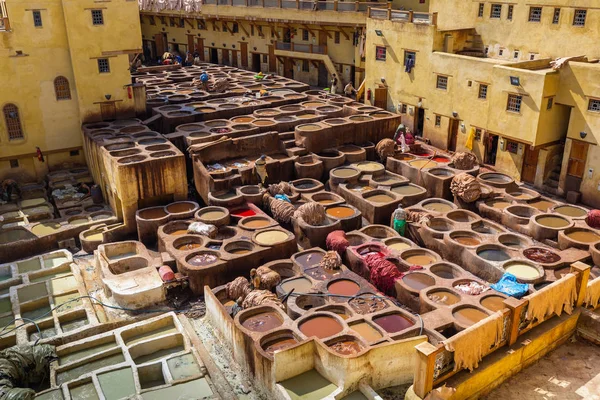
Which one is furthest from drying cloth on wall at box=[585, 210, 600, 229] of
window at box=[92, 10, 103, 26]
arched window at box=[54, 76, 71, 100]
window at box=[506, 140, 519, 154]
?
arched window at box=[54, 76, 71, 100]

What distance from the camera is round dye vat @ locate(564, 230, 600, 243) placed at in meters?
21.2

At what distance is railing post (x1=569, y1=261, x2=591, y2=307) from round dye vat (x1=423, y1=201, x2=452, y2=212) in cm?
728

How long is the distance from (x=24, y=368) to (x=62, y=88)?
1599 cm

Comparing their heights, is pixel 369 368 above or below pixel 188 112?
below

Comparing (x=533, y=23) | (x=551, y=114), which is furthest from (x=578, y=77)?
(x=533, y=23)

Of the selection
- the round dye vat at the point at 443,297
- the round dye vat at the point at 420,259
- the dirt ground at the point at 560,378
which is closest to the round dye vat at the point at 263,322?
the round dye vat at the point at 443,297

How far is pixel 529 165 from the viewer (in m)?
27.2

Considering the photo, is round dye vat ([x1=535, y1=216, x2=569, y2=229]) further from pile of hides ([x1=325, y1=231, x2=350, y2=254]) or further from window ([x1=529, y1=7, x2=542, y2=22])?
window ([x1=529, y1=7, x2=542, y2=22])

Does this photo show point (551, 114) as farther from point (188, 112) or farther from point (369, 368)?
point (188, 112)

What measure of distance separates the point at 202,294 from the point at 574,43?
20.6 meters

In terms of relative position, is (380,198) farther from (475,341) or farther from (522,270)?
(475,341)

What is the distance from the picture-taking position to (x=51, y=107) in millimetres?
27469

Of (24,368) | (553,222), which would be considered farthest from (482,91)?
(24,368)

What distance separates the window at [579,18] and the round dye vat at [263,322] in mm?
20197
